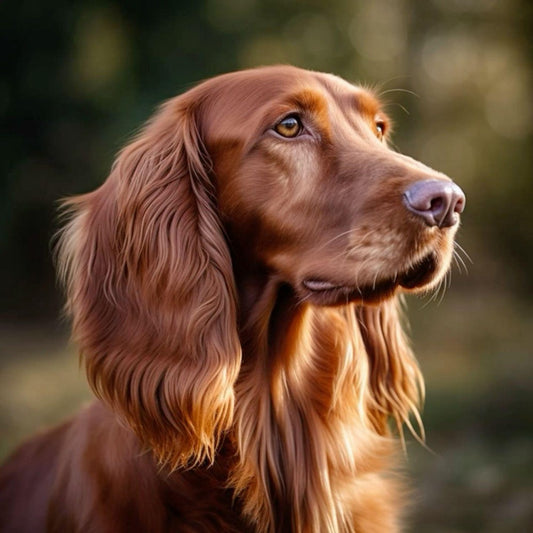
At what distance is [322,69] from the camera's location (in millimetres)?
6988

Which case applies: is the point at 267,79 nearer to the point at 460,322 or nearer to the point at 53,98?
the point at 53,98

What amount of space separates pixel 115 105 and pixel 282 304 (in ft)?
15.6

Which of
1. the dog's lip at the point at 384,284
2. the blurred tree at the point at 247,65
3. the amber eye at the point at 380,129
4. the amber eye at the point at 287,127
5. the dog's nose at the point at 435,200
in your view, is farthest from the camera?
the blurred tree at the point at 247,65

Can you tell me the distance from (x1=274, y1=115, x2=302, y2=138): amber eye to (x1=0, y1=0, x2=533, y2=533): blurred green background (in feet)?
10.5

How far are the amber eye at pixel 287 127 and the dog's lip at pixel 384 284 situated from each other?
0.46 metres

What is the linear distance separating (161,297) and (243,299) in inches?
10.7

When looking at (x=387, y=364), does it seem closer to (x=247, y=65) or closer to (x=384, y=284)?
(x=384, y=284)

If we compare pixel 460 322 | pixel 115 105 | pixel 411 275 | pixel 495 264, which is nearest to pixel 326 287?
pixel 411 275

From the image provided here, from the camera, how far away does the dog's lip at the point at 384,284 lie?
2.24 meters

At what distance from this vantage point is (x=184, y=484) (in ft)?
7.68

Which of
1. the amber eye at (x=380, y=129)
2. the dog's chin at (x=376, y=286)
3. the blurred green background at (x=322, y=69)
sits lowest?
the blurred green background at (x=322, y=69)

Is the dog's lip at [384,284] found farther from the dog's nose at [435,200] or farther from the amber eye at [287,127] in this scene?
the amber eye at [287,127]

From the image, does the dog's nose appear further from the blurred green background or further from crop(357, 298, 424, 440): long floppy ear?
the blurred green background

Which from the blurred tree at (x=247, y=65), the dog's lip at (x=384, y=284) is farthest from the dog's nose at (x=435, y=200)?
the blurred tree at (x=247, y=65)
